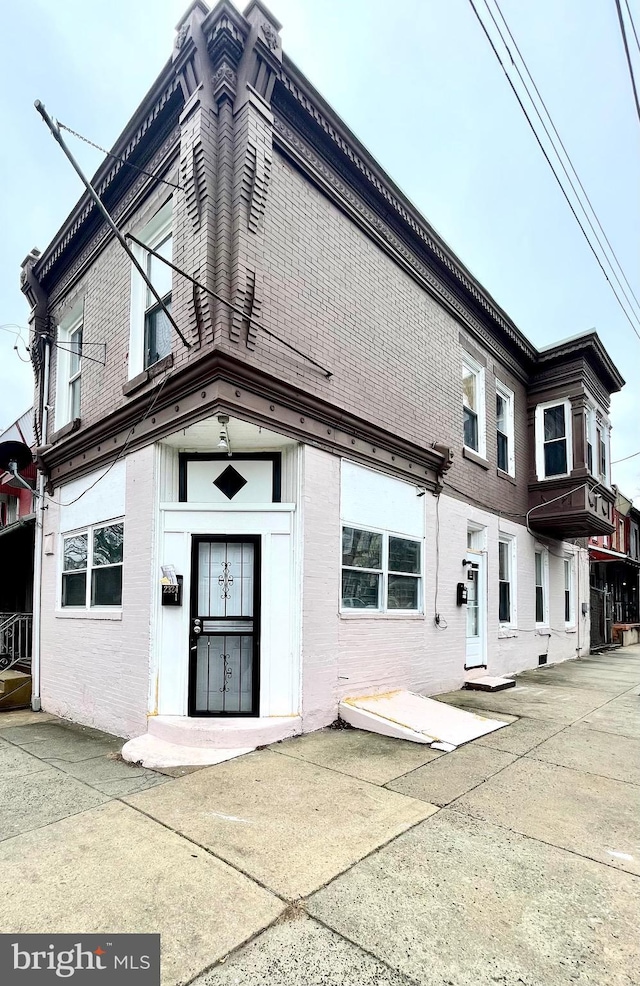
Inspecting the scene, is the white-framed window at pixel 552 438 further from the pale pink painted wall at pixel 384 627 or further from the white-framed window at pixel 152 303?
the white-framed window at pixel 152 303

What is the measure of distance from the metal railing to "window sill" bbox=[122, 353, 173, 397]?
18.0 ft

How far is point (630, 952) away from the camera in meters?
2.83

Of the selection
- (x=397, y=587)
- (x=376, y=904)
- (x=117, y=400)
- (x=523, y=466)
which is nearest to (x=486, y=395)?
(x=523, y=466)

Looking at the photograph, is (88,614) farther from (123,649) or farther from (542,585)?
(542,585)

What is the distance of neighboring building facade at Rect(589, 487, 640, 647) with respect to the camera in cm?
1859

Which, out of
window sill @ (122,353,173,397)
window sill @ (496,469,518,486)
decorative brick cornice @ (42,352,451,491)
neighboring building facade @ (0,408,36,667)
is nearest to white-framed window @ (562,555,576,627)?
window sill @ (496,469,518,486)

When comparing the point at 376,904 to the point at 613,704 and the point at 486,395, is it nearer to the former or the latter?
the point at 613,704

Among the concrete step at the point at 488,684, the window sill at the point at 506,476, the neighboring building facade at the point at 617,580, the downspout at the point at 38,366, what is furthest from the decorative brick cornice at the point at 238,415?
the neighboring building facade at the point at 617,580

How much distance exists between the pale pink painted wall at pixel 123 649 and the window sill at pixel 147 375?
829 mm

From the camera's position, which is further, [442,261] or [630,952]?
[442,261]

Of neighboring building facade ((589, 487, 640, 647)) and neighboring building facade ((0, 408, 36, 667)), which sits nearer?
neighboring building facade ((0, 408, 36, 667))

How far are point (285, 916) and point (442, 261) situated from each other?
9.55m

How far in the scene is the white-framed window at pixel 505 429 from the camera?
1256cm

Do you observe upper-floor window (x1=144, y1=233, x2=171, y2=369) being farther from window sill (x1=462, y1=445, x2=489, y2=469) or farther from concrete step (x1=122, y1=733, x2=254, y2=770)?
window sill (x1=462, y1=445, x2=489, y2=469)
